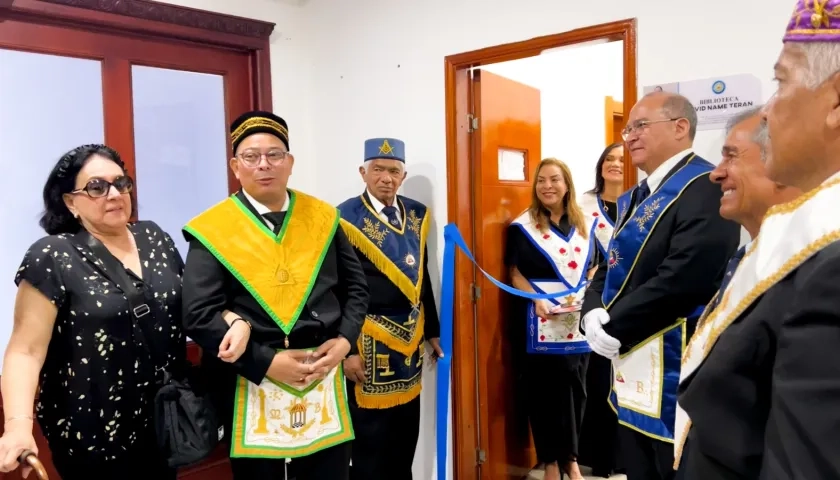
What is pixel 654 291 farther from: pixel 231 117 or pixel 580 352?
pixel 231 117

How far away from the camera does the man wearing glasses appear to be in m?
1.62

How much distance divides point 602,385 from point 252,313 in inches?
82.3

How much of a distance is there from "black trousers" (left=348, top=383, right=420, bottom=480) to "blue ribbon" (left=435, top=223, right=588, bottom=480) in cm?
18

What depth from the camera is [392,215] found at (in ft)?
8.29

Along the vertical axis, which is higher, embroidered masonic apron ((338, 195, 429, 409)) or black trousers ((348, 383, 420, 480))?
embroidered masonic apron ((338, 195, 429, 409))

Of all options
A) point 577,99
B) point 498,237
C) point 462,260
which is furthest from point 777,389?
point 577,99

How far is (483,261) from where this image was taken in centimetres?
280

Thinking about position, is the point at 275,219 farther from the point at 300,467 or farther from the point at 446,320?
the point at 446,320

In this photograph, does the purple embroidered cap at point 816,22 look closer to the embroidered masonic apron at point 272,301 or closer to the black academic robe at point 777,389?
the black academic robe at point 777,389

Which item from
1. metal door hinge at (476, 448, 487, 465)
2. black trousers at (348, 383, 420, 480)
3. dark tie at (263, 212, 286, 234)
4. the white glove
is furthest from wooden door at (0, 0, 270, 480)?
the white glove

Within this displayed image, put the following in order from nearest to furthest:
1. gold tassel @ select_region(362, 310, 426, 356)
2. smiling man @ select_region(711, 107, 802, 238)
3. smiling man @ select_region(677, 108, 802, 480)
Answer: smiling man @ select_region(677, 108, 802, 480), smiling man @ select_region(711, 107, 802, 238), gold tassel @ select_region(362, 310, 426, 356)

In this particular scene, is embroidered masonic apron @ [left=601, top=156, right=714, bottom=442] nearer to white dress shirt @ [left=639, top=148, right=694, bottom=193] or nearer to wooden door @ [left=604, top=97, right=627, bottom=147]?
white dress shirt @ [left=639, top=148, right=694, bottom=193]

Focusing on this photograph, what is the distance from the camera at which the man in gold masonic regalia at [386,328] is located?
94.3 inches

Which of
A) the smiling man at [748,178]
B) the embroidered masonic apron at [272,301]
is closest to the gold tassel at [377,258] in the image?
the embroidered masonic apron at [272,301]
